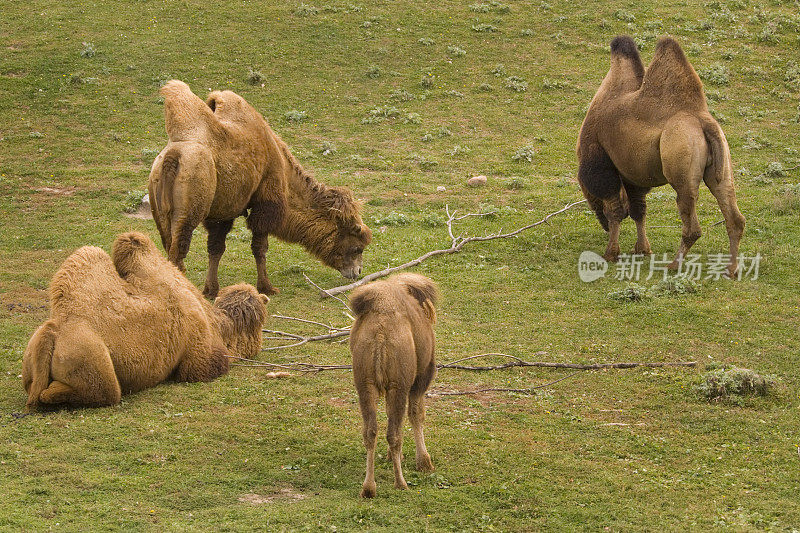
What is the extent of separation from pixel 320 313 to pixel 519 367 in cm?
324

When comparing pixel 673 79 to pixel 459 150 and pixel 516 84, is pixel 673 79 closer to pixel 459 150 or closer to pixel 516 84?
pixel 459 150

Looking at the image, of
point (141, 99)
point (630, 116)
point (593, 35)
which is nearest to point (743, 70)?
point (593, 35)

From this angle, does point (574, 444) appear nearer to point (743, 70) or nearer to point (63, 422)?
point (63, 422)

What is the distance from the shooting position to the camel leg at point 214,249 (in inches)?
500

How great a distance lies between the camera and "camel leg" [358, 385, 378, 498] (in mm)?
6305

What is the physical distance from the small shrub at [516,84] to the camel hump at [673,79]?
30.6 feet

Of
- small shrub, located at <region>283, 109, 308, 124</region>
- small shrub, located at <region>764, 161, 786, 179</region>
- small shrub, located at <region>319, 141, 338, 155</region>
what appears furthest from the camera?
small shrub, located at <region>283, 109, 308, 124</region>

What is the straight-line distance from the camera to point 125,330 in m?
8.20

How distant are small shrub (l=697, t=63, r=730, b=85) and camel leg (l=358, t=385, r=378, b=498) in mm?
18422

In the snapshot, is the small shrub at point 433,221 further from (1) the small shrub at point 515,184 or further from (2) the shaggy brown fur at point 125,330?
(2) the shaggy brown fur at point 125,330

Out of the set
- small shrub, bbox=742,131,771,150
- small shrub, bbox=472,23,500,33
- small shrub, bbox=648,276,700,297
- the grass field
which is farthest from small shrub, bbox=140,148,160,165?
small shrub, bbox=742,131,771,150

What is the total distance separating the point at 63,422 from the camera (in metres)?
7.66

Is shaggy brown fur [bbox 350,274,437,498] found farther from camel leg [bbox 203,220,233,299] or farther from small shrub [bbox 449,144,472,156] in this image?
small shrub [bbox 449,144,472,156]

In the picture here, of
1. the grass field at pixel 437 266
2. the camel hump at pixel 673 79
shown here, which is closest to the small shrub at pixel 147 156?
the grass field at pixel 437 266
